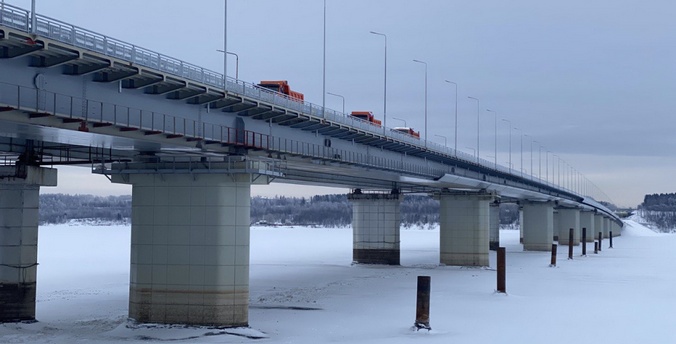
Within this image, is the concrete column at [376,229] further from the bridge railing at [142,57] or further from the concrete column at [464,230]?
the bridge railing at [142,57]

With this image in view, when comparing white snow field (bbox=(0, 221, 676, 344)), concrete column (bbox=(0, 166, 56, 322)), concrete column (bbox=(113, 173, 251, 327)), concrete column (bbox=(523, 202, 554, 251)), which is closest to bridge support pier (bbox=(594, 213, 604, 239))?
concrete column (bbox=(523, 202, 554, 251))

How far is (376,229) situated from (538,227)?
4561 cm

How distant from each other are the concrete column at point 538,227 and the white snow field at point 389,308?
143 feet

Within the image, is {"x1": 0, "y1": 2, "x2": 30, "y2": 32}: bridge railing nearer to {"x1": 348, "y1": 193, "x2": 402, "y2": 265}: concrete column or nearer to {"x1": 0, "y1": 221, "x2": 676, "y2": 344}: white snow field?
{"x1": 0, "y1": 221, "x2": 676, "y2": 344}: white snow field

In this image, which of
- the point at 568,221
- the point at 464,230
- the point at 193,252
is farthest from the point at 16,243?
the point at 568,221

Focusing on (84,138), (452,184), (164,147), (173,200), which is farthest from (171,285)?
(452,184)

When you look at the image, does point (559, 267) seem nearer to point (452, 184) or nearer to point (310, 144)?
point (452, 184)

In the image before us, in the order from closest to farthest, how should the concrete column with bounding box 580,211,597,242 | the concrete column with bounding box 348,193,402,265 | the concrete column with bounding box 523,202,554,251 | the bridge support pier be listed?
the concrete column with bounding box 348,193,402,265 → the concrete column with bounding box 523,202,554,251 → the concrete column with bounding box 580,211,597,242 → the bridge support pier

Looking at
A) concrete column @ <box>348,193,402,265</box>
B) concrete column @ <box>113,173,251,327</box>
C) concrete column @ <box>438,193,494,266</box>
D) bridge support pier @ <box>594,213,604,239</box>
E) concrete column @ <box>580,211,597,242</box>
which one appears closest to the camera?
concrete column @ <box>113,173,251,327</box>

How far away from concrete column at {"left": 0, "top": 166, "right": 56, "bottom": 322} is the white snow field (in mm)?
1037

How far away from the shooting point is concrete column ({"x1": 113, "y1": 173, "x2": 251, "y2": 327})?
3444cm

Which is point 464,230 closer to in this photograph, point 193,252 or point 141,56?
point 193,252

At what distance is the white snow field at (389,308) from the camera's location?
33438mm

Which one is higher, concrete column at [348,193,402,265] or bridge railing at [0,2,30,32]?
bridge railing at [0,2,30,32]
